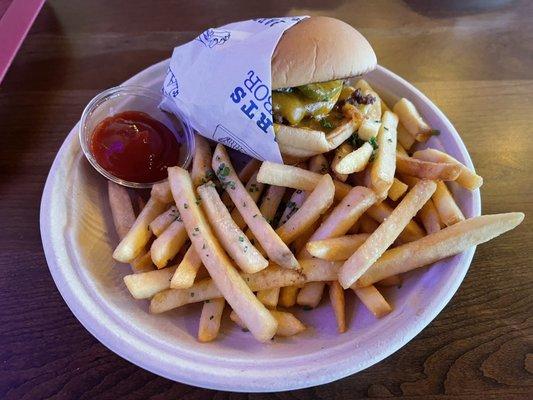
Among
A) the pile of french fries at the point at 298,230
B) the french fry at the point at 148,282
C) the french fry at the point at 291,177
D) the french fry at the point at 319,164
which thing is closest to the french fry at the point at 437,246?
the pile of french fries at the point at 298,230

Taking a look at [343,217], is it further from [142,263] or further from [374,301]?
[142,263]

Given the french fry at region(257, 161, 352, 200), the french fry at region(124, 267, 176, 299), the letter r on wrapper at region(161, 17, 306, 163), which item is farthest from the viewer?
the letter r on wrapper at region(161, 17, 306, 163)

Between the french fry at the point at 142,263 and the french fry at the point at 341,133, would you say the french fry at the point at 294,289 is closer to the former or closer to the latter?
the french fry at the point at 341,133

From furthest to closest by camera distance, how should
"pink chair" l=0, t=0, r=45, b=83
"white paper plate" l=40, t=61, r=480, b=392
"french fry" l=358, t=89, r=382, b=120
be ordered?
1. "pink chair" l=0, t=0, r=45, b=83
2. "french fry" l=358, t=89, r=382, b=120
3. "white paper plate" l=40, t=61, r=480, b=392

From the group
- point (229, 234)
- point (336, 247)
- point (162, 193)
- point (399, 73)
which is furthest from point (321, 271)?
point (399, 73)

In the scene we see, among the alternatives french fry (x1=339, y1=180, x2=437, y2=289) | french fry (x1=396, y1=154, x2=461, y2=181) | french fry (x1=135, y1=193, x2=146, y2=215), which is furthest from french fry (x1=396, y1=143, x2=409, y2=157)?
french fry (x1=135, y1=193, x2=146, y2=215)

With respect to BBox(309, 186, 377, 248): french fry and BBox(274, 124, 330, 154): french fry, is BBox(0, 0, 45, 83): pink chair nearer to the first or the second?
BBox(274, 124, 330, 154): french fry
